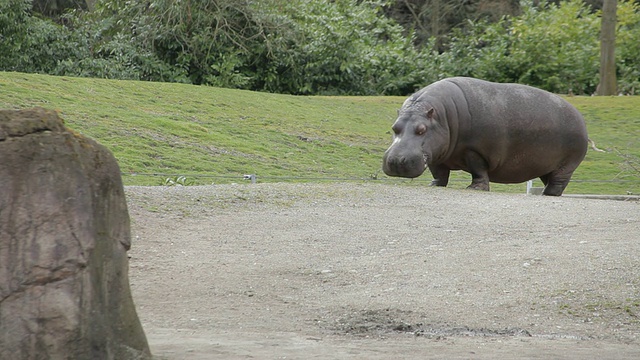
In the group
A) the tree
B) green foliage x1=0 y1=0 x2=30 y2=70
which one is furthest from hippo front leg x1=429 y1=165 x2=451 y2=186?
the tree

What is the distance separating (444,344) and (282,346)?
3.00 feet

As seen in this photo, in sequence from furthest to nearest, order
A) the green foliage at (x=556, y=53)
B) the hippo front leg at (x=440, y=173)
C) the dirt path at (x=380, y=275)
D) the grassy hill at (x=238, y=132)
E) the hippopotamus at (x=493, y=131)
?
the green foliage at (x=556, y=53) → the grassy hill at (x=238, y=132) → the hippo front leg at (x=440, y=173) → the hippopotamus at (x=493, y=131) → the dirt path at (x=380, y=275)

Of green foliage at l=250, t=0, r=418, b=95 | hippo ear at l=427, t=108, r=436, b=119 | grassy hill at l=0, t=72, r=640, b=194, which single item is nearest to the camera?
hippo ear at l=427, t=108, r=436, b=119

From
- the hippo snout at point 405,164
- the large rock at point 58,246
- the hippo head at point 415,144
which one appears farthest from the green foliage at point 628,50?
the large rock at point 58,246

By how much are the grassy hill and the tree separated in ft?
A: 10.4

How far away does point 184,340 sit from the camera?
211 inches

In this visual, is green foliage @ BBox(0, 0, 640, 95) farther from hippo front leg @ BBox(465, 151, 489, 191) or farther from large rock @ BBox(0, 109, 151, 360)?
large rock @ BBox(0, 109, 151, 360)

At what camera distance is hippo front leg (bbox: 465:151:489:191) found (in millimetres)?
12688

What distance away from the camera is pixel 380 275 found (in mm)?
7484

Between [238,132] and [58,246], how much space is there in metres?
13.1

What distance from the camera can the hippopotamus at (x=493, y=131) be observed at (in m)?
12.2

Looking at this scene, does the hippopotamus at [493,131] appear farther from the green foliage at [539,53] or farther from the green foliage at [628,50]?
the green foliage at [628,50]

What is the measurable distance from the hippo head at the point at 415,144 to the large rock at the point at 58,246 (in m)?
7.44

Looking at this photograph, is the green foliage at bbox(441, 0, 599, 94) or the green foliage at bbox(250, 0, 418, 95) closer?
the green foliage at bbox(250, 0, 418, 95)
